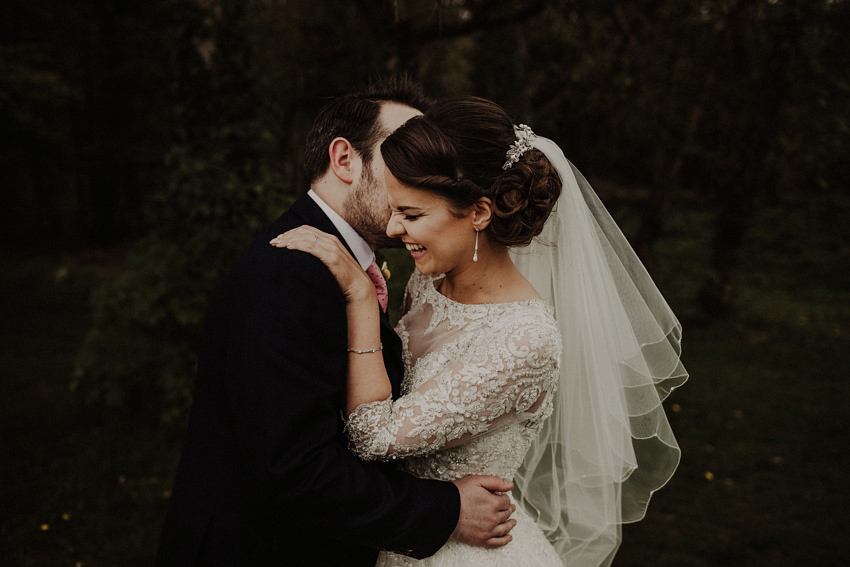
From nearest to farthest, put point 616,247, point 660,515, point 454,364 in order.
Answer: point 454,364 < point 616,247 < point 660,515

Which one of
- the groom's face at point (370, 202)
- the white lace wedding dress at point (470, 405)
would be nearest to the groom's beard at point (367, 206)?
the groom's face at point (370, 202)

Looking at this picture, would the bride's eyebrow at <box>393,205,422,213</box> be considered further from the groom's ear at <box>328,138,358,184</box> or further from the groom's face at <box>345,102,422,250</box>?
the groom's ear at <box>328,138,358,184</box>

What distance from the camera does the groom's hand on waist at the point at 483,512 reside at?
83.0 inches

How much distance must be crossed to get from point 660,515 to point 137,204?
1492 centimetres

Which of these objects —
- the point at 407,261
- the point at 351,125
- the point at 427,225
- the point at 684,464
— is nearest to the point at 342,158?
the point at 351,125

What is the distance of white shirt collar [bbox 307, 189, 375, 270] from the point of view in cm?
215

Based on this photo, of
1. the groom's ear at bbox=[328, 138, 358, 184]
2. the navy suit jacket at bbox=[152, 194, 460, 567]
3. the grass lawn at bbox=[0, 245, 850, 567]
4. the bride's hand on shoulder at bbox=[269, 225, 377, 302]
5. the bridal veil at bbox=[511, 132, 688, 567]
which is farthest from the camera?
the grass lawn at bbox=[0, 245, 850, 567]

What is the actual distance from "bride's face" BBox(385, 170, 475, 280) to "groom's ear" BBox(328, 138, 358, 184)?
17 cm

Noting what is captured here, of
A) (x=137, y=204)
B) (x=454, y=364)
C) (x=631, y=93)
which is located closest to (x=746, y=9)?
(x=631, y=93)

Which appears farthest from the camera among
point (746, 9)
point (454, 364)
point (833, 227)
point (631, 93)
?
point (833, 227)

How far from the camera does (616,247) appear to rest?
8.39 feet

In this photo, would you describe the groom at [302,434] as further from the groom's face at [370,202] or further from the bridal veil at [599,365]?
the bridal veil at [599,365]

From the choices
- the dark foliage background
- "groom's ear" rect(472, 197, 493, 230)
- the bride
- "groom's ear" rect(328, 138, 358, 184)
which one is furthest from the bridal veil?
"groom's ear" rect(328, 138, 358, 184)

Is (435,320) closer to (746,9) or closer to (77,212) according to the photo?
(746,9)
